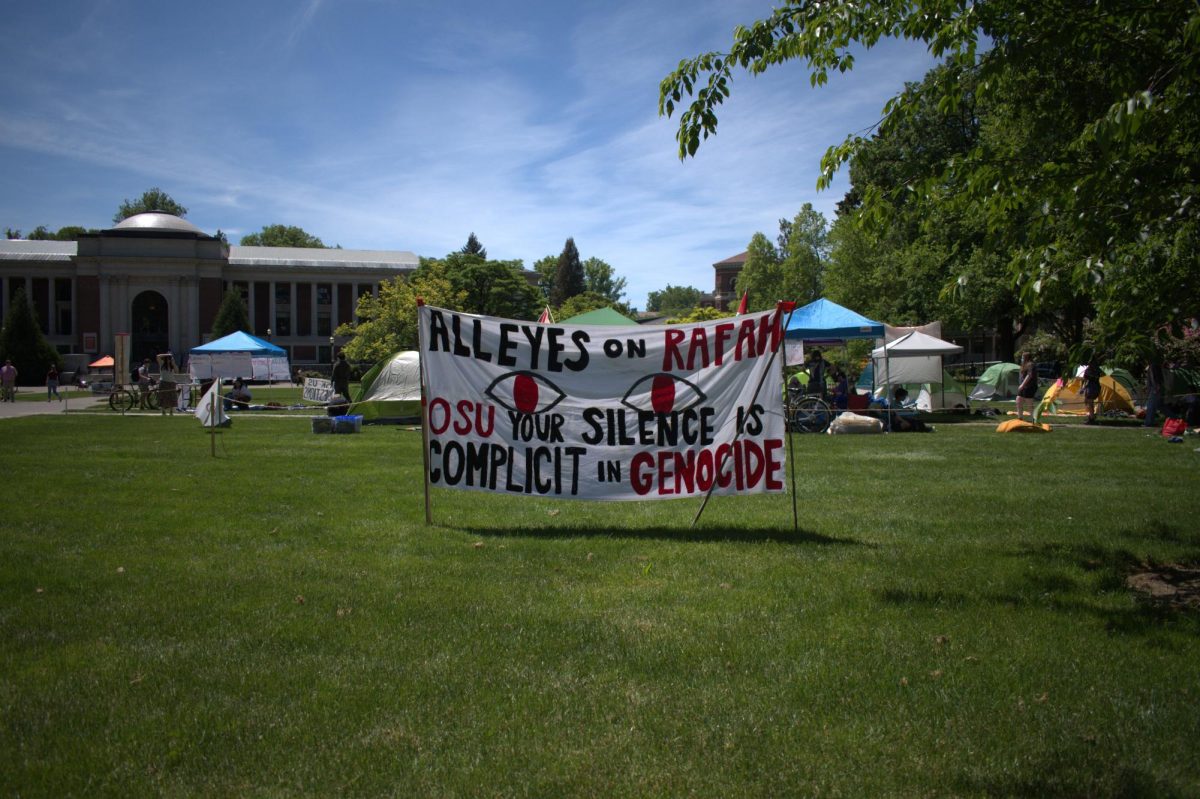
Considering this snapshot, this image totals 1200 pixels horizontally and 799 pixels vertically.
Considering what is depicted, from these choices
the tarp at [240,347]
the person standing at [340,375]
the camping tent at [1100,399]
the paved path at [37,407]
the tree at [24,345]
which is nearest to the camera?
the person standing at [340,375]

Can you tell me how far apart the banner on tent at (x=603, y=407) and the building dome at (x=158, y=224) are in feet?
296

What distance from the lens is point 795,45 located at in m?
6.76

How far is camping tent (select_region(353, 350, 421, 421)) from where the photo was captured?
2298 cm

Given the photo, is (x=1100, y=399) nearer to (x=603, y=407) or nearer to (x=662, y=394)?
(x=662, y=394)

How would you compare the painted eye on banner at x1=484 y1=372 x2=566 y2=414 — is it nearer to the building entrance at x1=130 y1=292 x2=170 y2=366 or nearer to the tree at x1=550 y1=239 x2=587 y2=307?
the building entrance at x1=130 y1=292 x2=170 y2=366

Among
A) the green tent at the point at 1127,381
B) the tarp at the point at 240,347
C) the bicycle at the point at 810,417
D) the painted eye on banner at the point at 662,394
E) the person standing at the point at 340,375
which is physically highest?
the tarp at the point at 240,347

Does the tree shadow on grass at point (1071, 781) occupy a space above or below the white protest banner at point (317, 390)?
below

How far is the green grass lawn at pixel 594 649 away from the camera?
3607 millimetres

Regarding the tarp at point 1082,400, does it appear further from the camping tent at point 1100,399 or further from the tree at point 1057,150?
the tree at point 1057,150

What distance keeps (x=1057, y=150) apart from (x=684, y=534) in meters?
4.61

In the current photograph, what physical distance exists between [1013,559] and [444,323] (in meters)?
5.66

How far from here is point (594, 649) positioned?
4977 mm

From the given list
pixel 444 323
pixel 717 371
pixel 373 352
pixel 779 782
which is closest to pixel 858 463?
pixel 717 371

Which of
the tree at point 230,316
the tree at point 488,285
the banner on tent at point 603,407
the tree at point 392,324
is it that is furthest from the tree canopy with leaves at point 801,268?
the banner on tent at point 603,407
